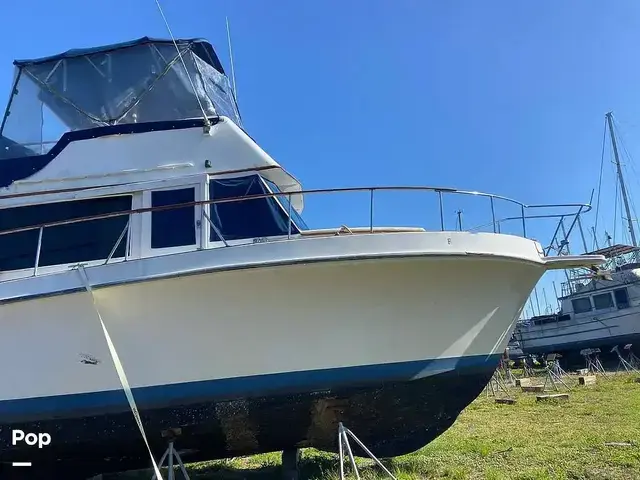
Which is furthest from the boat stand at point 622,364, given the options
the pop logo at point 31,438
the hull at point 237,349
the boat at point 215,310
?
the pop logo at point 31,438

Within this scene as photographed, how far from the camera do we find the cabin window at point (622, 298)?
871 inches

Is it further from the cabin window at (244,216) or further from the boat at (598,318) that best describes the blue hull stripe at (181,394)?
the boat at (598,318)

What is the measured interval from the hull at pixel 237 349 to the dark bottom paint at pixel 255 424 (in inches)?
0.6

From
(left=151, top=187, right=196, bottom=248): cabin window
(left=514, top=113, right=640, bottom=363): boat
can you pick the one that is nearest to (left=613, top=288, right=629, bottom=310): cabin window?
(left=514, top=113, right=640, bottom=363): boat

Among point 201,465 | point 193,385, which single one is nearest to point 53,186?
point 193,385

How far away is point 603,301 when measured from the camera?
23188mm

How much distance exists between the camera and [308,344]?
4.23 meters

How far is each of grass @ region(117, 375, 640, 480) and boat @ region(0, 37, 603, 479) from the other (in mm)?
640

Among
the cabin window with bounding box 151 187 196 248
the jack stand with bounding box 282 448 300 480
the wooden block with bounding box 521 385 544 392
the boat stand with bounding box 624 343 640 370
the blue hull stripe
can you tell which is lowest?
the wooden block with bounding box 521 385 544 392

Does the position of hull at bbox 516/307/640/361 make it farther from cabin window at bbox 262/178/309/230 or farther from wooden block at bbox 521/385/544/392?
cabin window at bbox 262/178/309/230

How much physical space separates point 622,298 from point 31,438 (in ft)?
78.1

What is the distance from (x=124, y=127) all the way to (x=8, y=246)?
1585mm

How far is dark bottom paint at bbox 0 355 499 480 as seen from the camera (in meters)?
4.29

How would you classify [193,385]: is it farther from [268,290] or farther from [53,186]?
[53,186]
